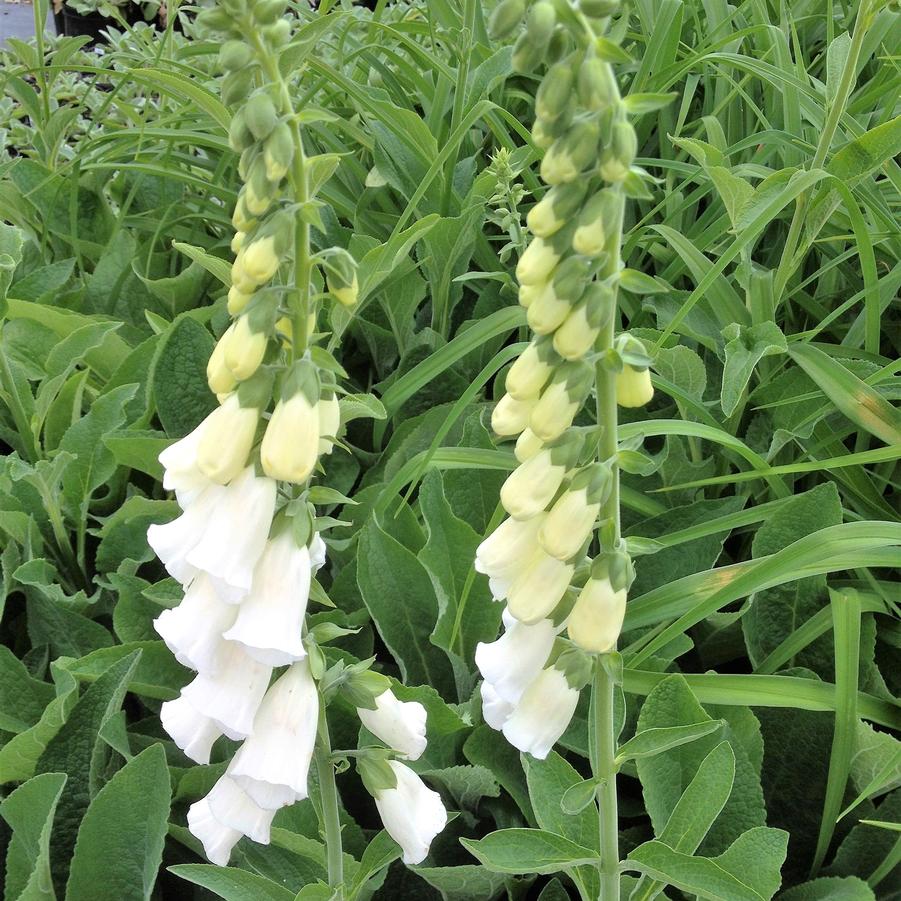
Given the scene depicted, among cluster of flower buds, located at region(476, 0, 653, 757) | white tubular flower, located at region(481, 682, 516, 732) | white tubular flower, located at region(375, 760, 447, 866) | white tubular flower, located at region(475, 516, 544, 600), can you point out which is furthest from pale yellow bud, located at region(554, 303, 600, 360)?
white tubular flower, located at region(375, 760, 447, 866)

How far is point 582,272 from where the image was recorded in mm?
958

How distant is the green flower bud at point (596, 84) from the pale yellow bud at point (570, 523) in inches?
15.0

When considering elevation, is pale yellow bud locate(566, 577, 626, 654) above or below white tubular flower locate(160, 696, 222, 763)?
above

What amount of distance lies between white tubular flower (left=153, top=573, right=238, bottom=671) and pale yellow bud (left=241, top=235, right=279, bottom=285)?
344 millimetres

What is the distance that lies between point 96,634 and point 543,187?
1.58 m

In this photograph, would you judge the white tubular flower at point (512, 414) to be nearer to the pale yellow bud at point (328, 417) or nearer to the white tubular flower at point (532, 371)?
the white tubular flower at point (532, 371)

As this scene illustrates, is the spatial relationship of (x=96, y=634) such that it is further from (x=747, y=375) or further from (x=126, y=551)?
(x=747, y=375)

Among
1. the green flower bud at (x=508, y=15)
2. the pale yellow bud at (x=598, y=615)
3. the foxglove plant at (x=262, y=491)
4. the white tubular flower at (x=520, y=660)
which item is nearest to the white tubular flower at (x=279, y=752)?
the foxglove plant at (x=262, y=491)

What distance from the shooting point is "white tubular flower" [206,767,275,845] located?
1185 millimetres

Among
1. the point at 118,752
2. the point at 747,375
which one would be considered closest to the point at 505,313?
the point at 747,375

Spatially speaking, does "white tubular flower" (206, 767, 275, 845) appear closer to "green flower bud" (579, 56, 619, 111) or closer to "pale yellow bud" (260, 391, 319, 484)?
"pale yellow bud" (260, 391, 319, 484)

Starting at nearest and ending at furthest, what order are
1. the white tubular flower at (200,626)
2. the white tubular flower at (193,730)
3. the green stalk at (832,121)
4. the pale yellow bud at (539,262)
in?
the pale yellow bud at (539,262) → the white tubular flower at (200,626) → the white tubular flower at (193,730) → the green stalk at (832,121)

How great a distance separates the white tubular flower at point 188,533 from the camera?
1085 mm

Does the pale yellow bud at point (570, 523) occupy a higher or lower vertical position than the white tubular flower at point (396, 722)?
higher
